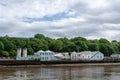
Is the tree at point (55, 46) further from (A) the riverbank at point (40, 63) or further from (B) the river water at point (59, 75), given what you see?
(B) the river water at point (59, 75)

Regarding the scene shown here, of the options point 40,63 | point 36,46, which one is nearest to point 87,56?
point 36,46

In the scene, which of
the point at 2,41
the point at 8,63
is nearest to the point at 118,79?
the point at 8,63

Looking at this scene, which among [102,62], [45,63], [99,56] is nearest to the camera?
[45,63]

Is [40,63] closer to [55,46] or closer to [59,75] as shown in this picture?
[59,75]

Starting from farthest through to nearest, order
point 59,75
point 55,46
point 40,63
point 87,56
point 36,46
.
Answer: point 55,46, point 36,46, point 87,56, point 40,63, point 59,75

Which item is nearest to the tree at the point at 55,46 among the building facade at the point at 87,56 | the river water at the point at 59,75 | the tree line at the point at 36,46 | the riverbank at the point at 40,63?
the tree line at the point at 36,46

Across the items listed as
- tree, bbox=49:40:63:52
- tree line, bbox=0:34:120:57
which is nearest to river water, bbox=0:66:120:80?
tree line, bbox=0:34:120:57

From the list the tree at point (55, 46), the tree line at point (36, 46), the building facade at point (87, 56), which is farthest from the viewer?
the tree at point (55, 46)

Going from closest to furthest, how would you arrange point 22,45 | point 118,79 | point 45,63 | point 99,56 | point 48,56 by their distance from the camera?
point 118,79
point 45,63
point 48,56
point 99,56
point 22,45

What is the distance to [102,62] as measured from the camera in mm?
123188

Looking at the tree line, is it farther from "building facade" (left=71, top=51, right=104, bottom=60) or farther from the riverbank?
the riverbank

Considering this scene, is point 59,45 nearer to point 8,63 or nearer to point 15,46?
point 15,46

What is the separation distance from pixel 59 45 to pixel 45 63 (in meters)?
58.7

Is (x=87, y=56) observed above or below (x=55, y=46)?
below
